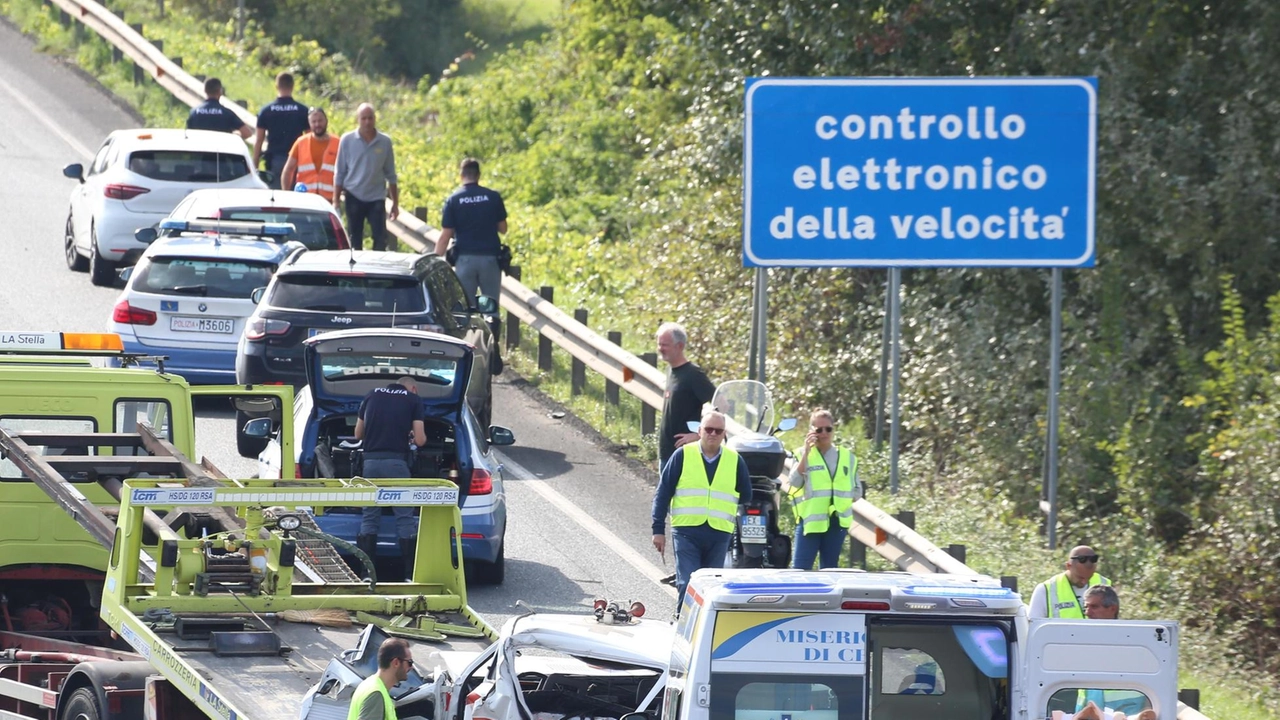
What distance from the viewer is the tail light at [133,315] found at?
16.7 metres

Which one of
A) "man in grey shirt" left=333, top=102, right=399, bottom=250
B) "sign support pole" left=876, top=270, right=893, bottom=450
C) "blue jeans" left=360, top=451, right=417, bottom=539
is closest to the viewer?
"blue jeans" left=360, top=451, right=417, bottom=539

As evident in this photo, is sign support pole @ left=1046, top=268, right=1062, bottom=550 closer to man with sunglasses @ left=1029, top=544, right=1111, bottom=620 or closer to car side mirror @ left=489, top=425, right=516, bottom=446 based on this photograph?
car side mirror @ left=489, top=425, right=516, bottom=446

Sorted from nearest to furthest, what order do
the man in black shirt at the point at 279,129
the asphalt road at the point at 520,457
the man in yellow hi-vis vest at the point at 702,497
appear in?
1. the man in yellow hi-vis vest at the point at 702,497
2. the asphalt road at the point at 520,457
3. the man in black shirt at the point at 279,129

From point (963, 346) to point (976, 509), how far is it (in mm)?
3071

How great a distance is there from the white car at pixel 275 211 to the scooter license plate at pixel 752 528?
25.9 ft

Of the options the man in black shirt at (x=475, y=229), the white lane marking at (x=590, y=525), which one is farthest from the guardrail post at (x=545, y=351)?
the white lane marking at (x=590, y=525)

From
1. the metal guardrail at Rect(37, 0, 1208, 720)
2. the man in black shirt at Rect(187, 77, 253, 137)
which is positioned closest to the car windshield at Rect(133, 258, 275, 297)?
the metal guardrail at Rect(37, 0, 1208, 720)

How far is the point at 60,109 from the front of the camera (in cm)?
2867

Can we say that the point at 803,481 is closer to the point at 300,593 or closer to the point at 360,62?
the point at 300,593

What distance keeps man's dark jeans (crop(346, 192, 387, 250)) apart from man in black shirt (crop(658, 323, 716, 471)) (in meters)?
9.13

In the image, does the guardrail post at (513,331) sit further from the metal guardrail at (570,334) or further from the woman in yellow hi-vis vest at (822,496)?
the woman in yellow hi-vis vest at (822,496)

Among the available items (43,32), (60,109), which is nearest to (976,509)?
(60,109)

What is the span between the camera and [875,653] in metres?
7.28

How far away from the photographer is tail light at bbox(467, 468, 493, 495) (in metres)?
12.7
